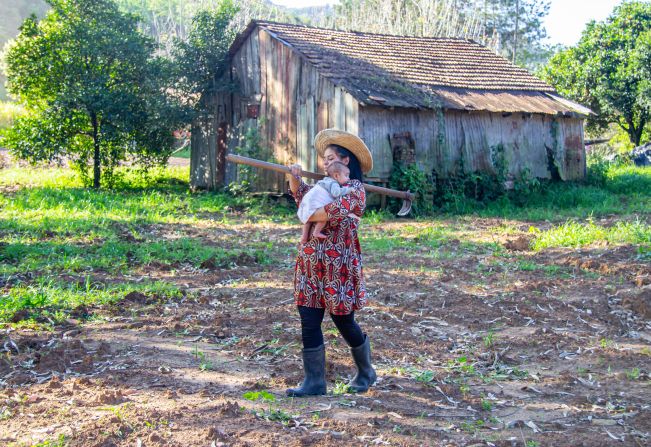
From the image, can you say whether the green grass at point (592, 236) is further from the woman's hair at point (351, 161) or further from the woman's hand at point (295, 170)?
the woman's hand at point (295, 170)

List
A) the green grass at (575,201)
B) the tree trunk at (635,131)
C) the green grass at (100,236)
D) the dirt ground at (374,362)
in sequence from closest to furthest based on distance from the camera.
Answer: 1. the dirt ground at (374,362)
2. the green grass at (100,236)
3. the green grass at (575,201)
4. the tree trunk at (635,131)

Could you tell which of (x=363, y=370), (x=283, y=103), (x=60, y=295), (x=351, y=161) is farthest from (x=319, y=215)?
(x=283, y=103)

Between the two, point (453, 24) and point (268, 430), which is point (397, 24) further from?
point (268, 430)

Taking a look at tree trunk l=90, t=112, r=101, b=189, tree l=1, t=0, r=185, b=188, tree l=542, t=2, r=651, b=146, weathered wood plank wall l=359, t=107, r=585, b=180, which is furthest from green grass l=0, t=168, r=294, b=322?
tree l=542, t=2, r=651, b=146

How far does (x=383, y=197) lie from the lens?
49.6ft

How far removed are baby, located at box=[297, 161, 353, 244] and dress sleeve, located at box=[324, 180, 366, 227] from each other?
1.7 inches

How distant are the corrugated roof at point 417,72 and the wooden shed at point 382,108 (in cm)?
4

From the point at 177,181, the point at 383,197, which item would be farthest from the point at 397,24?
the point at 383,197

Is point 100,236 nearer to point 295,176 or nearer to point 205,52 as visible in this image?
point 295,176

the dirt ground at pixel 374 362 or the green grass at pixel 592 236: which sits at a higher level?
the green grass at pixel 592 236

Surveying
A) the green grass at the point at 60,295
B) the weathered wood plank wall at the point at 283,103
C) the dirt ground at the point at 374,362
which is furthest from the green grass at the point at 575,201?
the green grass at the point at 60,295

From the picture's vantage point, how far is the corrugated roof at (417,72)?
1539 centimetres

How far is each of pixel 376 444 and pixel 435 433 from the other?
0.43 m

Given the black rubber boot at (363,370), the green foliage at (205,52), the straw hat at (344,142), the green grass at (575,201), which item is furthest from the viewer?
the green foliage at (205,52)
